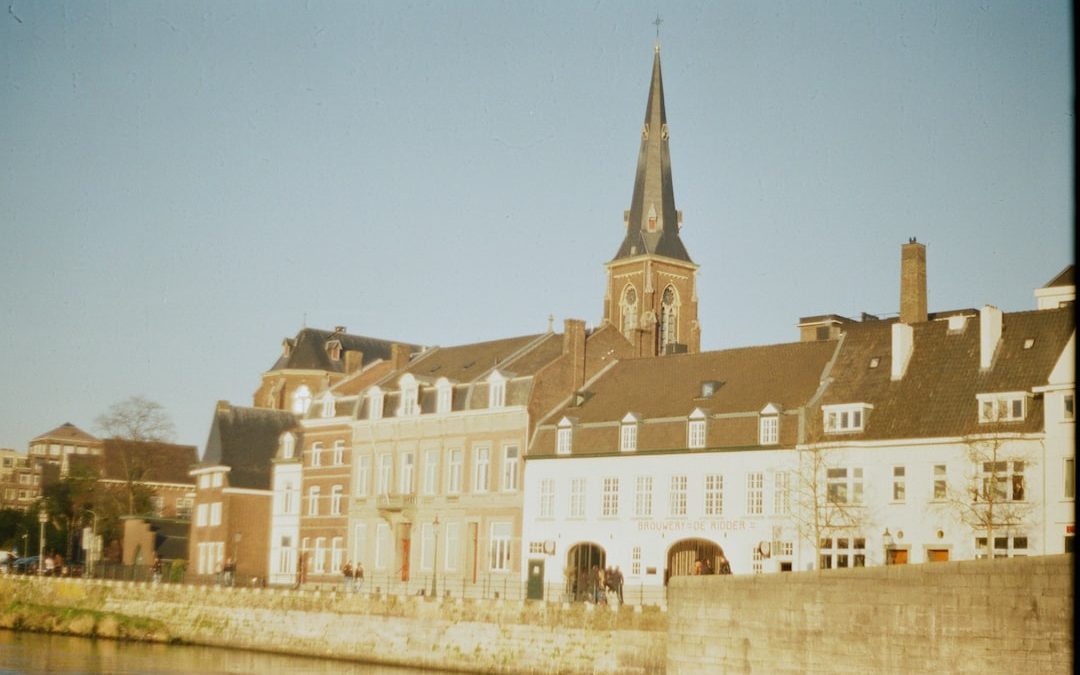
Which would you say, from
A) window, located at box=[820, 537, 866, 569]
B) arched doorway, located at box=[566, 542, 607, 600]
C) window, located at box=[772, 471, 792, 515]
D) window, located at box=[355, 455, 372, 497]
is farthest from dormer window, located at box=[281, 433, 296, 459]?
window, located at box=[820, 537, 866, 569]

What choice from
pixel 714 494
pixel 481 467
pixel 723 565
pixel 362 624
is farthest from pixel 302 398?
pixel 723 565

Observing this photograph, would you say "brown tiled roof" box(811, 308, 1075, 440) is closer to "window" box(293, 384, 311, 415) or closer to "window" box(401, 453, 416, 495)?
"window" box(401, 453, 416, 495)

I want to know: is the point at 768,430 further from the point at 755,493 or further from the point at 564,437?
the point at 564,437

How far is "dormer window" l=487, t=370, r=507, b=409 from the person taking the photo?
207 feet

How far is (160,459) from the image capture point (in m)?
112

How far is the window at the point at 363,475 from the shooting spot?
2719 inches

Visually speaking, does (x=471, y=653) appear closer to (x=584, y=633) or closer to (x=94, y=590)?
(x=584, y=633)

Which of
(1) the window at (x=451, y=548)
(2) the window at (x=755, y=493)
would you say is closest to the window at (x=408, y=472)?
(1) the window at (x=451, y=548)

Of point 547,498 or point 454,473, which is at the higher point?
point 454,473

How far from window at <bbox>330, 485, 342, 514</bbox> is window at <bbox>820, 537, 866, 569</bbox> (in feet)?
90.2

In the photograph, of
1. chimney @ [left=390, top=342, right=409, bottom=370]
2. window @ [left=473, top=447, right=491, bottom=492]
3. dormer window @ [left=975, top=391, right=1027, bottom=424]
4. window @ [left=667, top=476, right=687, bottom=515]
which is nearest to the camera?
dormer window @ [left=975, top=391, right=1027, bottom=424]

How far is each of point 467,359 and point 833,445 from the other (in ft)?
76.7

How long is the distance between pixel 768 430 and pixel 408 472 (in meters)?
20.0

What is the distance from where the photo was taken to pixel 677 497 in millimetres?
54688
